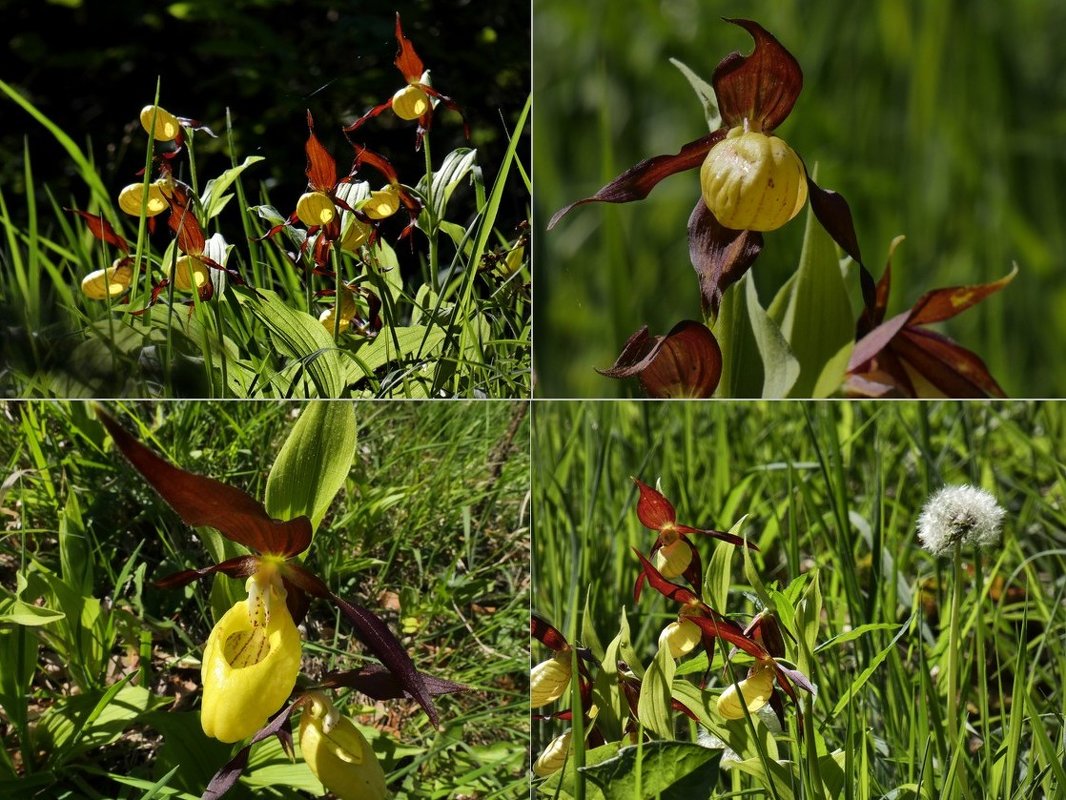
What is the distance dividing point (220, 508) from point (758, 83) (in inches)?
18.9

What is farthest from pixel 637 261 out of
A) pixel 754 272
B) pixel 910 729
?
pixel 910 729

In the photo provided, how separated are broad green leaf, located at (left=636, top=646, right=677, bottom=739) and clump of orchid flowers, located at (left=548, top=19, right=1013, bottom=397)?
0.81 ft

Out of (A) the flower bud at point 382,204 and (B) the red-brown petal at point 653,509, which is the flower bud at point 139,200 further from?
(B) the red-brown petal at point 653,509

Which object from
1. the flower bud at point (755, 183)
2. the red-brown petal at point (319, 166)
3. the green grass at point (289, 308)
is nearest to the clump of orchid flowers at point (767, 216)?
the flower bud at point (755, 183)

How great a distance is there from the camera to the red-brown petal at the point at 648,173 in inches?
27.8

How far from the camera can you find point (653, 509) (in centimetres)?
84

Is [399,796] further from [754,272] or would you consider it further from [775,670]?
[754,272]

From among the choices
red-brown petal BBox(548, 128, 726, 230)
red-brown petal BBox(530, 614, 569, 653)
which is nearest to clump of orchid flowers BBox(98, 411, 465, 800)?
red-brown petal BBox(530, 614, 569, 653)

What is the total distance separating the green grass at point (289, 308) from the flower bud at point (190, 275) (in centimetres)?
1

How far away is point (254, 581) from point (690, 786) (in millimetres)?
368

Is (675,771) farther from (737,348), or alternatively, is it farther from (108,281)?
(108,281)

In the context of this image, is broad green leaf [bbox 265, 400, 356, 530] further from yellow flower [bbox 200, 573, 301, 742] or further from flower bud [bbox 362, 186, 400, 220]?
flower bud [bbox 362, 186, 400, 220]

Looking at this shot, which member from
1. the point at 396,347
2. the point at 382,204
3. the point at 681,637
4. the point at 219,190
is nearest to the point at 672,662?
the point at 681,637

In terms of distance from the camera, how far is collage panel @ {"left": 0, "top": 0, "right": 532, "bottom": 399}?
83 cm
